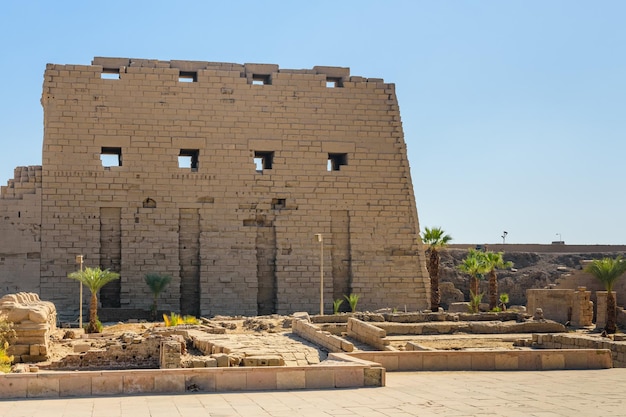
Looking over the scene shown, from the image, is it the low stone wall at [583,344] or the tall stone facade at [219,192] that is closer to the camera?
the low stone wall at [583,344]

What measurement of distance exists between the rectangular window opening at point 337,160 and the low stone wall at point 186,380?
15801mm

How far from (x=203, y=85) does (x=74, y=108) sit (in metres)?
3.82

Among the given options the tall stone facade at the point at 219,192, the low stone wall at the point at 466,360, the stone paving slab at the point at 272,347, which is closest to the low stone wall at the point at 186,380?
the low stone wall at the point at 466,360

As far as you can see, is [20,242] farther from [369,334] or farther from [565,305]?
[565,305]

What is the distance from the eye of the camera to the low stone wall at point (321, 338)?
42.5 feet

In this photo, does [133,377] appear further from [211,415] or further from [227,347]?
[227,347]

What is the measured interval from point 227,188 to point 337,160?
3873mm

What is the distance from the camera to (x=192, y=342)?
15.4m

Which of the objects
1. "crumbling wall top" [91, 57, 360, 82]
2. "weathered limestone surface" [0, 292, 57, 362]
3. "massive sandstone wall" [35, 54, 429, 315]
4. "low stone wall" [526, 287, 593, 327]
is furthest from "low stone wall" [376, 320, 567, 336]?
"crumbling wall top" [91, 57, 360, 82]

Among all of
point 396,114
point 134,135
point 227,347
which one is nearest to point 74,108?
point 134,135

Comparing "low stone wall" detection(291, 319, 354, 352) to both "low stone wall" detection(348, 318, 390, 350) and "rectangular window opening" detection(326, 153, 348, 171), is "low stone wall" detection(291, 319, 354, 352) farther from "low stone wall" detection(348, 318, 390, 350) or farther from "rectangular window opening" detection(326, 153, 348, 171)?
"rectangular window opening" detection(326, 153, 348, 171)

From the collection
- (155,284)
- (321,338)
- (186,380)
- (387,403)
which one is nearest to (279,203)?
(155,284)

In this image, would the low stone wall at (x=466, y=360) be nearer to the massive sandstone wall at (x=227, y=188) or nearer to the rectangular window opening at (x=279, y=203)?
the massive sandstone wall at (x=227, y=188)

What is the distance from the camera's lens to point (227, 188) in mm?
24094
